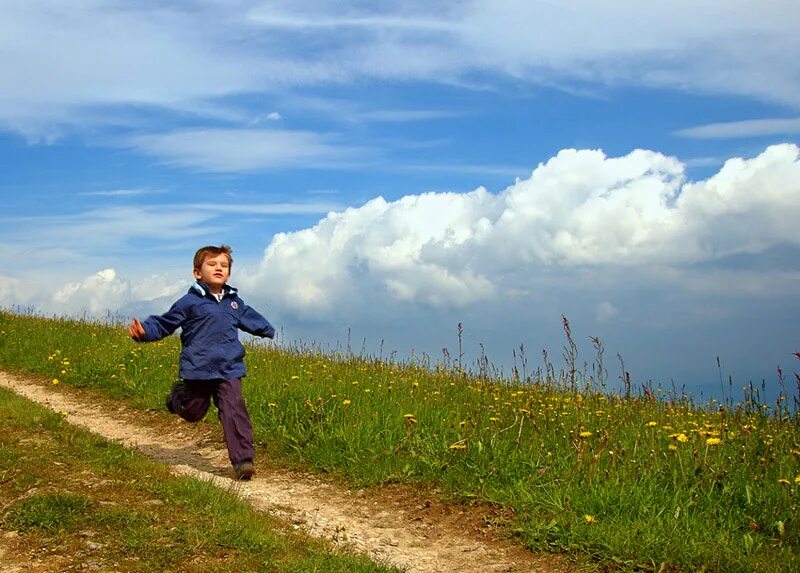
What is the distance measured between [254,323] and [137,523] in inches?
113

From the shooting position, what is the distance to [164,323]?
7.93 meters

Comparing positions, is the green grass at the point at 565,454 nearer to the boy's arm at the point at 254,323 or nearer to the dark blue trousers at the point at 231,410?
the dark blue trousers at the point at 231,410

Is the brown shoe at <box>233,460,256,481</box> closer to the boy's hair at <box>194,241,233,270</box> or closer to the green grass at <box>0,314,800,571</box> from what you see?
the green grass at <box>0,314,800,571</box>

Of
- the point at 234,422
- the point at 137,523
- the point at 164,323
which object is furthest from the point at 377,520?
the point at 164,323

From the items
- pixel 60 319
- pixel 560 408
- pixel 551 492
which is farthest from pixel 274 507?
pixel 60 319

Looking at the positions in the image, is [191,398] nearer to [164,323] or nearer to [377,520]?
[164,323]

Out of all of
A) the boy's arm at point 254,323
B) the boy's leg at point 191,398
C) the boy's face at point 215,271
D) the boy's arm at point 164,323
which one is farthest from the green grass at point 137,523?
the boy's face at point 215,271

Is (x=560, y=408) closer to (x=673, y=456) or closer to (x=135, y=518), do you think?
(x=673, y=456)

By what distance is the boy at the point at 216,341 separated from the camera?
7.96 metres

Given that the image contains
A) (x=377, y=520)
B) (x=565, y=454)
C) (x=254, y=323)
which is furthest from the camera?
(x=254, y=323)

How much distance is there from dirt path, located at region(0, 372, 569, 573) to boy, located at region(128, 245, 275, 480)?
0.48m

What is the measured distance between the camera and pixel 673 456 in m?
7.28

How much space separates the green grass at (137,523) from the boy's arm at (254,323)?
1.65 metres

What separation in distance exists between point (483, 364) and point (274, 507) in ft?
16.9
